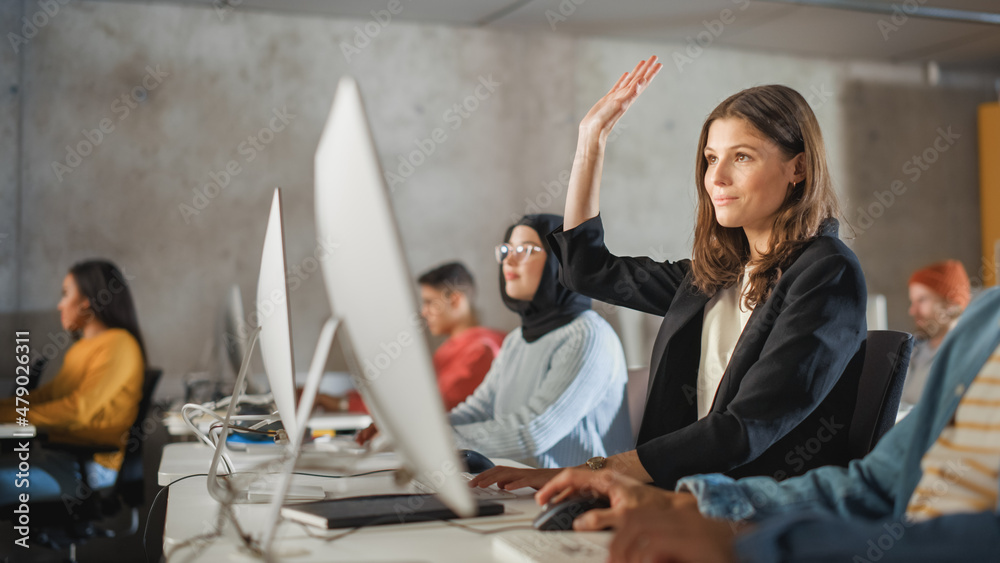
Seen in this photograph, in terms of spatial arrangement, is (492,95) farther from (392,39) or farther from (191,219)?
(191,219)

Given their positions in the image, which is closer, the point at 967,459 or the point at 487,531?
the point at 967,459

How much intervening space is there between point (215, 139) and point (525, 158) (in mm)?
1917

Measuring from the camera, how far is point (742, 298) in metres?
1.58

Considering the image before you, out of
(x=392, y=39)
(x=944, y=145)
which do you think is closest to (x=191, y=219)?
(x=392, y=39)

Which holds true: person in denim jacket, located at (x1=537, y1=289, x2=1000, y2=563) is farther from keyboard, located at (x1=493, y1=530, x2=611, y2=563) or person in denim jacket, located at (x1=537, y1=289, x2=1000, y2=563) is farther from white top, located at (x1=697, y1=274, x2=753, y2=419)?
white top, located at (x1=697, y1=274, x2=753, y2=419)

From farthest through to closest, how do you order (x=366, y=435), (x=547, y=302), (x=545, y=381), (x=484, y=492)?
(x=547, y=302), (x=545, y=381), (x=366, y=435), (x=484, y=492)

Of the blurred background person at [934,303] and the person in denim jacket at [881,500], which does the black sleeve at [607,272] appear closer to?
the person in denim jacket at [881,500]

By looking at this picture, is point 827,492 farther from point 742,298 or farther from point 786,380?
point 742,298

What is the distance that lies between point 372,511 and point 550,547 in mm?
313

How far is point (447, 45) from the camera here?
17.3 ft

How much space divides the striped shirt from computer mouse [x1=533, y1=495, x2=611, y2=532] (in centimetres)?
41

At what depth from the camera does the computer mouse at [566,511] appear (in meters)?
1.19

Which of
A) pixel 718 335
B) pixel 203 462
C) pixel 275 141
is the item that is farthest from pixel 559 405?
pixel 275 141

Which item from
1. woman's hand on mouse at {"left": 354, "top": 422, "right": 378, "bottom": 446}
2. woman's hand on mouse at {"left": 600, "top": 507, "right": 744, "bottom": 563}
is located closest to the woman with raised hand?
woman's hand on mouse at {"left": 600, "top": 507, "right": 744, "bottom": 563}
